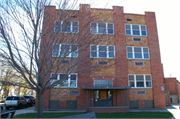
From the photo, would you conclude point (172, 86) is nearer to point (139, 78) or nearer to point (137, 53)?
point (139, 78)

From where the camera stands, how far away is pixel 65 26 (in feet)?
25.8

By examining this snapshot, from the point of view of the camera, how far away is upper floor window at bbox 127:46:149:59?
18578mm

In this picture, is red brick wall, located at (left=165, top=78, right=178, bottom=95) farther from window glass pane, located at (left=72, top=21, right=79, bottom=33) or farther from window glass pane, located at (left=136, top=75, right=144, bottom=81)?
window glass pane, located at (left=72, top=21, right=79, bottom=33)

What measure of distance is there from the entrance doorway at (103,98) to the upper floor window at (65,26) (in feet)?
32.7

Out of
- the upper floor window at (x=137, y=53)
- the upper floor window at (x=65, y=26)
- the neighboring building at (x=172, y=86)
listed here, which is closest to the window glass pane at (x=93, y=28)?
the upper floor window at (x=65, y=26)

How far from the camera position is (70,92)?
1675 cm

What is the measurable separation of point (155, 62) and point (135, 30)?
440 cm

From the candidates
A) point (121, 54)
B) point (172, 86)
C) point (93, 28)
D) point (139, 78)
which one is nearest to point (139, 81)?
point (139, 78)

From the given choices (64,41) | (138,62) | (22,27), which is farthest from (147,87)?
(22,27)

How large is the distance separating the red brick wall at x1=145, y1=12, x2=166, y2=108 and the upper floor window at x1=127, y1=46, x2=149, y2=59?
0.66m

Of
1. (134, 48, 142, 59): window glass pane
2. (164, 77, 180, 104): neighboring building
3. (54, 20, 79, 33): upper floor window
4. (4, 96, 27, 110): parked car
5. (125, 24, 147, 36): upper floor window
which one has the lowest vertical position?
(4, 96, 27, 110): parked car

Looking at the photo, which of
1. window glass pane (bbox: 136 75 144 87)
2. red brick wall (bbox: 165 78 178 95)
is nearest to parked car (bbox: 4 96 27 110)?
window glass pane (bbox: 136 75 144 87)

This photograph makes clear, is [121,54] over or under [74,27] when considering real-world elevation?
over

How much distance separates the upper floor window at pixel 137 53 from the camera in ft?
Result: 61.0
